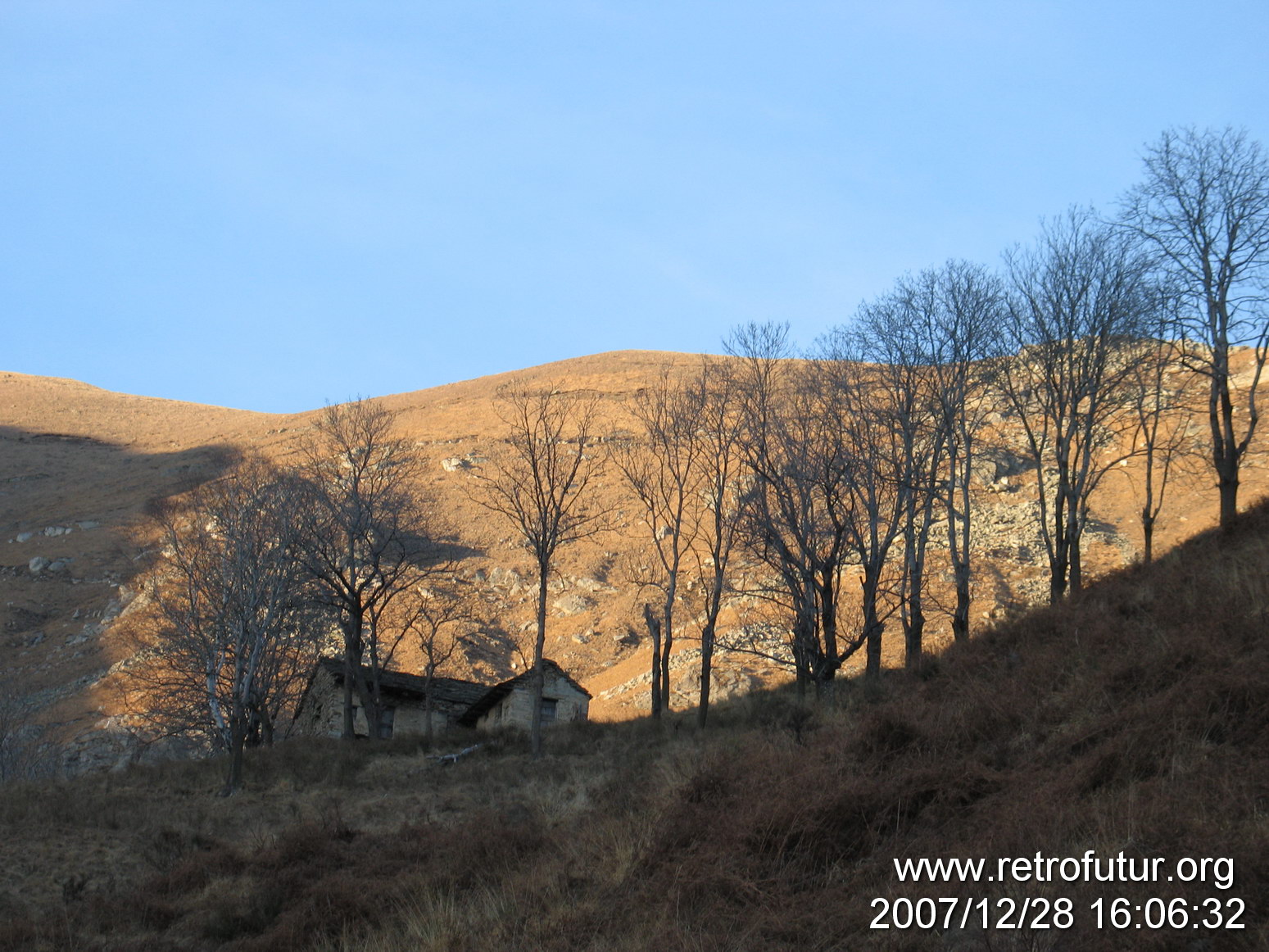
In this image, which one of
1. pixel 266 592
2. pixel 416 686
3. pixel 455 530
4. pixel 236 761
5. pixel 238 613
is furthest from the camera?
pixel 455 530

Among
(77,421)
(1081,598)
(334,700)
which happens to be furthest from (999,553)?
(77,421)

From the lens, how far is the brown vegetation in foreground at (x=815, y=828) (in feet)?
26.2

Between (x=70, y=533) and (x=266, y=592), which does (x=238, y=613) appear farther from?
(x=70, y=533)

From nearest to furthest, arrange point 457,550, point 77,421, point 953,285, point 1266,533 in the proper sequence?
point 1266,533
point 953,285
point 457,550
point 77,421

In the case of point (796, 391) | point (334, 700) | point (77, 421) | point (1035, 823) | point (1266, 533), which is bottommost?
point (334, 700)

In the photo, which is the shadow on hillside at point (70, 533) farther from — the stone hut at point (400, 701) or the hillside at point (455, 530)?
the stone hut at point (400, 701)

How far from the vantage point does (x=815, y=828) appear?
9.52m

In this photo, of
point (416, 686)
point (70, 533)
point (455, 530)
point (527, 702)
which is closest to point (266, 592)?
point (416, 686)

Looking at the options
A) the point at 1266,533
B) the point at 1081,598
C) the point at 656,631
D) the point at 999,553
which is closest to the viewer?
the point at 1266,533

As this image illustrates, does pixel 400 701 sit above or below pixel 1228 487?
below

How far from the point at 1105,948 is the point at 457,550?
2262 inches

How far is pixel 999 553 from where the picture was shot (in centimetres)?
4319

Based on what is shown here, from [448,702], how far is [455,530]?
84.2 feet

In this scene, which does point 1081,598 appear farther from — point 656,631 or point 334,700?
point 334,700
